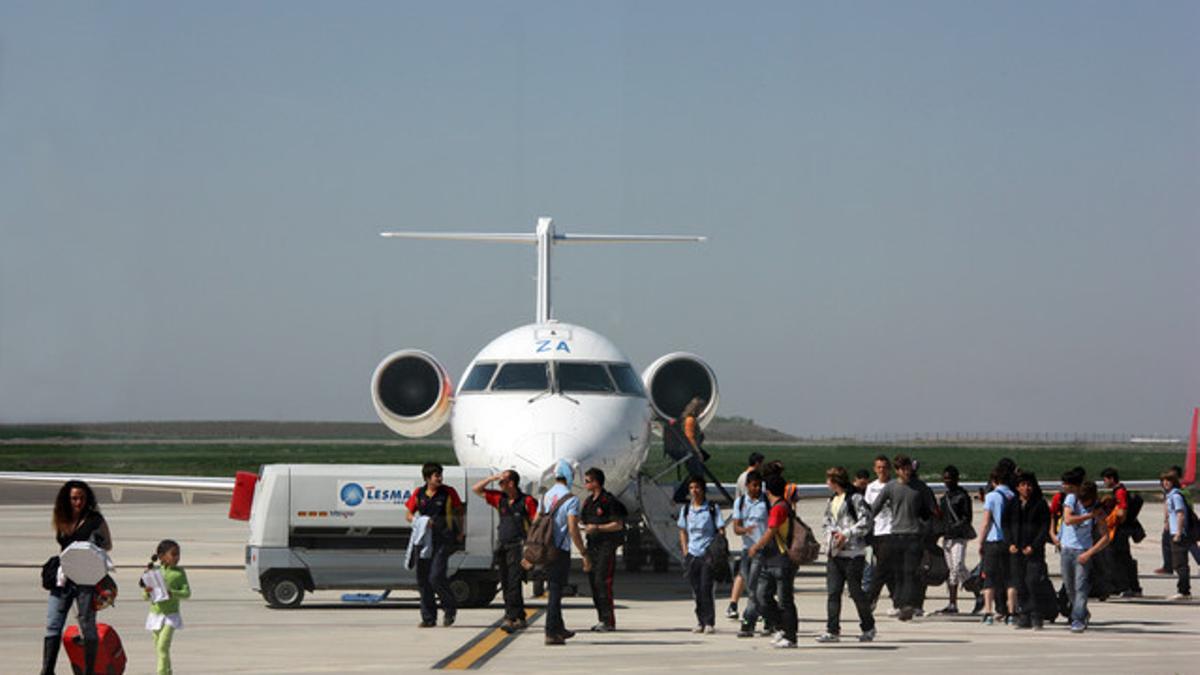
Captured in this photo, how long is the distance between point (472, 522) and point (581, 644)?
159 inches

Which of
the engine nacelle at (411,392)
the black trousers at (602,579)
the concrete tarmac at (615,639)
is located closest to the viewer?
the concrete tarmac at (615,639)

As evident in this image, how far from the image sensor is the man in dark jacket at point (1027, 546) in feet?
56.6

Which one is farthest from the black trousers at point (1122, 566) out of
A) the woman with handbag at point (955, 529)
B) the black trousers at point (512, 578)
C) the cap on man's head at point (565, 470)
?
the black trousers at point (512, 578)

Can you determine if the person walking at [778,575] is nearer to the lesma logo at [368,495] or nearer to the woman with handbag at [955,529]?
the woman with handbag at [955,529]

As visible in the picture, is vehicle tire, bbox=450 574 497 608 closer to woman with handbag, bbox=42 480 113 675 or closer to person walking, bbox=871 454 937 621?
person walking, bbox=871 454 937 621

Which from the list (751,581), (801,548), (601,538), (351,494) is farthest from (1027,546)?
(351,494)

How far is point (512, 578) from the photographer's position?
16984 millimetres

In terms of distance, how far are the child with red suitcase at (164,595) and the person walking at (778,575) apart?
5.30 m

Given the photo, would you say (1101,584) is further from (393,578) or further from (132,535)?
(132,535)

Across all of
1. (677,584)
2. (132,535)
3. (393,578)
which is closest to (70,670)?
(393,578)

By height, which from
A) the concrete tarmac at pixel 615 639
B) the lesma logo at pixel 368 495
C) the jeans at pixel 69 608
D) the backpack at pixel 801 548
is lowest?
the concrete tarmac at pixel 615 639

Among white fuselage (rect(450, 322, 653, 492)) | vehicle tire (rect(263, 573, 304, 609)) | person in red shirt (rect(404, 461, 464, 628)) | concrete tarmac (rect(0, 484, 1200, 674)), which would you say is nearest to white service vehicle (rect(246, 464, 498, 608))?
vehicle tire (rect(263, 573, 304, 609))

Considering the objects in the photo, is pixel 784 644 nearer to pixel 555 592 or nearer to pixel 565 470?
pixel 555 592

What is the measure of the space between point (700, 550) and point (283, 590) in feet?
16.2
